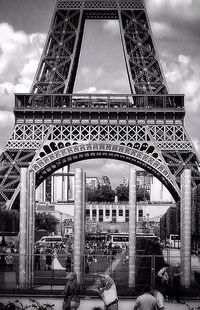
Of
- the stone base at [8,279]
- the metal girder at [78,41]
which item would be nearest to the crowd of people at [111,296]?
the stone base at [8,279]

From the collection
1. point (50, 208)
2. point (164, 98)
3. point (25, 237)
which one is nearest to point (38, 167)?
point (164, 98)

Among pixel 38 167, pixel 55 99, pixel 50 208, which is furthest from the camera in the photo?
pixel 50 208

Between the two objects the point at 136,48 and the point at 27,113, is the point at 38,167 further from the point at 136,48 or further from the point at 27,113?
the point at 136,48

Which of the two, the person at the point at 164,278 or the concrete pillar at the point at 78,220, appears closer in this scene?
the person at the point at 164,278

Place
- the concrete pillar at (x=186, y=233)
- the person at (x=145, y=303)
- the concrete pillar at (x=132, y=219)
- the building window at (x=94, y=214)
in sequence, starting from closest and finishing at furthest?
the person at (x=145, y=303)
the concrete pillar at (x=186, y=233)
the concrete pillar at (x=132, y=219)
the building window at (x=94, y=214)

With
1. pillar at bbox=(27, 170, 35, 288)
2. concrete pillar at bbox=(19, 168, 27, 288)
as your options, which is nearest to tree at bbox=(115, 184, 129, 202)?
pillar at bbox=(27, 170, 35, 288)

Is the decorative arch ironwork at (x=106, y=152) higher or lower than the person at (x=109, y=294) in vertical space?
higher

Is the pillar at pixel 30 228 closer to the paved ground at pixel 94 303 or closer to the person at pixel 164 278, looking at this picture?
the paved ground at pixel 94 303

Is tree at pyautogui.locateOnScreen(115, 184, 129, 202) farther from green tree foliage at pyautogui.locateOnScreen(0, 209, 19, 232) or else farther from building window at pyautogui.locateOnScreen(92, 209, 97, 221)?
green tree foliage at pyautogui.locateOnScreen(0, 209, 19, 232)
